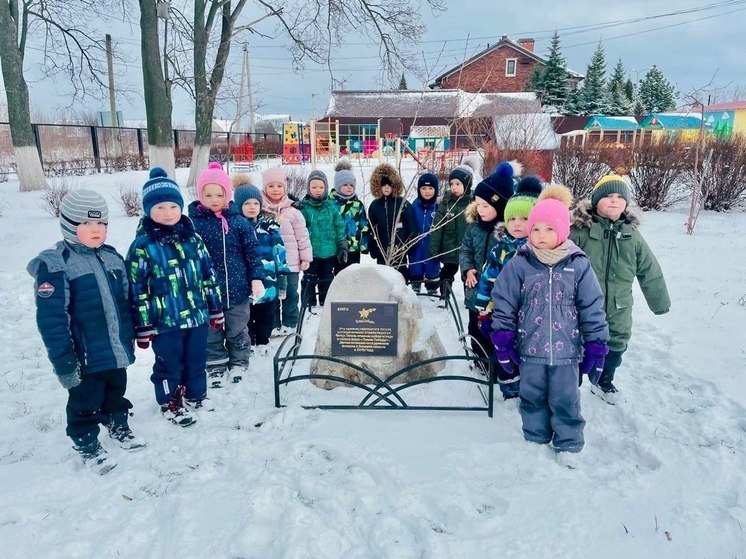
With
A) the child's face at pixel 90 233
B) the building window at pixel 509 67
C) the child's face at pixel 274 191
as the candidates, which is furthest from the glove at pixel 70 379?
the building window at pixel 509 67

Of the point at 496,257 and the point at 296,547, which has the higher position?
the point at 496,257

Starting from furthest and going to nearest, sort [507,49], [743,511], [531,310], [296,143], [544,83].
Result: [507,49] < [544,83] < [296,143] < [531,310] < [743,511]

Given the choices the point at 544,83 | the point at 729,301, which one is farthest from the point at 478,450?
the point at 544,83

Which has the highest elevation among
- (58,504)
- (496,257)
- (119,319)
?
(496,257)

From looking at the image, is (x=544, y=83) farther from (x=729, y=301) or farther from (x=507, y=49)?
(x=729, y=301)

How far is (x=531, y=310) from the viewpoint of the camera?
2.69 m

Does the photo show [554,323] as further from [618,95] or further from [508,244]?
[618,95]

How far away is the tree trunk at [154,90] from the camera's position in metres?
11.1

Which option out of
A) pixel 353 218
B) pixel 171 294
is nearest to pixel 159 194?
pixel 171 294

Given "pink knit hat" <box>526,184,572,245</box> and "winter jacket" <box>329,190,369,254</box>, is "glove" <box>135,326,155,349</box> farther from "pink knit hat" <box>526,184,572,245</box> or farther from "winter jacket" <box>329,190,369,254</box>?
"winter jacket" <box>329,190,369,254</box>

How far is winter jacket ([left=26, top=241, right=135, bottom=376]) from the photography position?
2.43 m

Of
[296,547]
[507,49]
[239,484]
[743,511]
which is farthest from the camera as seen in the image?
[507,49]

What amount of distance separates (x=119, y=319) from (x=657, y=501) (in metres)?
2.86

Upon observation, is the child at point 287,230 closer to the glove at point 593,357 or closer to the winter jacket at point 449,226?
the winter jacket at point 449,226
